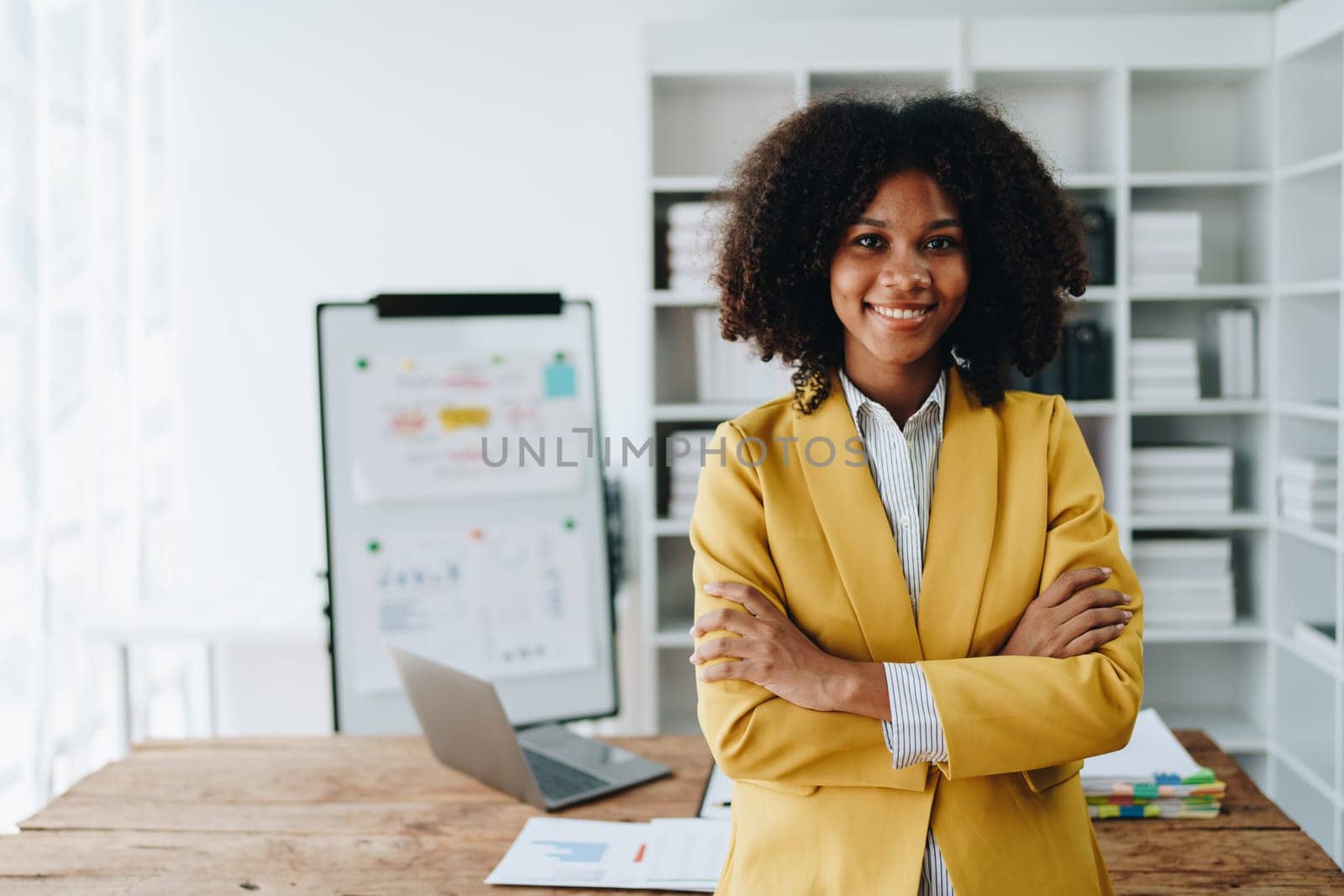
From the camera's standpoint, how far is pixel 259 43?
3.41m

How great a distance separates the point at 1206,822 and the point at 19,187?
2.69 meters

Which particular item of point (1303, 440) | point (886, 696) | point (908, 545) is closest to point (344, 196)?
point (908, 545)

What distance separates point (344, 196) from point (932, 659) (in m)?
2.82

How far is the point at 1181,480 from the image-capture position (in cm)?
322

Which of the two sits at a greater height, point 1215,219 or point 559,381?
point 1215,219

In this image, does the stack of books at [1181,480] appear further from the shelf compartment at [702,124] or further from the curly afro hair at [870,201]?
the curly afro hair at [870,201]

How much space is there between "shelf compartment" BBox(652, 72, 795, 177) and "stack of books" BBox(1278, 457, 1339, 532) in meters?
1.90

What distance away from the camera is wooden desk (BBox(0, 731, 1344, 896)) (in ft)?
4.60

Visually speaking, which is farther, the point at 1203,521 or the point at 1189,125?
the point at 1189,125

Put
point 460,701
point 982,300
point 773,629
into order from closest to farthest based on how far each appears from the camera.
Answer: point 773,629 → point 982,300 → point 460,701

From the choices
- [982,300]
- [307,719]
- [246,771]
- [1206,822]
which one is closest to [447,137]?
[307,719]

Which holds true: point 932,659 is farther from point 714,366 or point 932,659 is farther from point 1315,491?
point 1315,491

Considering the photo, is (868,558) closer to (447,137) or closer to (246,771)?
(246,771)

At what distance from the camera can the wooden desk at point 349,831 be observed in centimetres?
140
